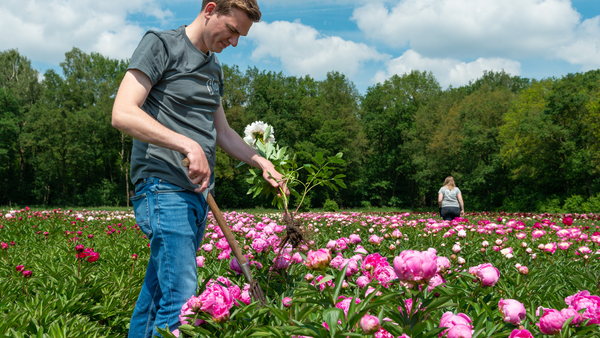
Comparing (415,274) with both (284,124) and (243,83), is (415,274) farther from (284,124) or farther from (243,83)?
(243,83)

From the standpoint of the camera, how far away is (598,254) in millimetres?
3201

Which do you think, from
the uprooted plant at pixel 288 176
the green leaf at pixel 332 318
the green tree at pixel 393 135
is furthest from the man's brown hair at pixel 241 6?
the green tree at pixel 393 135

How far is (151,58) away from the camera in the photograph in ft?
5.63

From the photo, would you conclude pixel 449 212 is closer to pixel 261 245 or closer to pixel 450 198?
pixel 450 198

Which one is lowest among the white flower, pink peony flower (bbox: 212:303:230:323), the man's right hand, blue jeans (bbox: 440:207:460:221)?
blue jeans (bbox: 440:207:460:221)

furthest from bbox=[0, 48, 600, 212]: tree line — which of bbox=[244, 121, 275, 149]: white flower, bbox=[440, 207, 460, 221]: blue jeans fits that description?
bbox=[244, 121, 275, 149]: white flower

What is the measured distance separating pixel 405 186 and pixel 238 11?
42528 mm

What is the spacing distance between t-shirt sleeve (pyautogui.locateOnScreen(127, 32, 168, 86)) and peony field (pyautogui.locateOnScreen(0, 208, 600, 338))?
40.4 inches

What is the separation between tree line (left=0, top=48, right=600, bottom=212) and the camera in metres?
26.8

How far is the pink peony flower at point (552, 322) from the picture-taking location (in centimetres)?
123

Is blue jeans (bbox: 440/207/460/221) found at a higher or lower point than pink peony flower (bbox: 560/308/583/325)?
lower

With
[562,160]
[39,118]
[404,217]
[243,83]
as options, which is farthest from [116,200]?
[562,160]

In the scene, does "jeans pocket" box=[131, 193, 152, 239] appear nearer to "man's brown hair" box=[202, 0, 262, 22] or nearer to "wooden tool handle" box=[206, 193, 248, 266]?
A: "wooden tool handle" box=[206, 193, 248, 266]

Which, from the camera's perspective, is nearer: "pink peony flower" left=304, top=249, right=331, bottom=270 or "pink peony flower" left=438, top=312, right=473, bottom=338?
"pink peony flower" left=438, top=312, right=473, bottom=338
